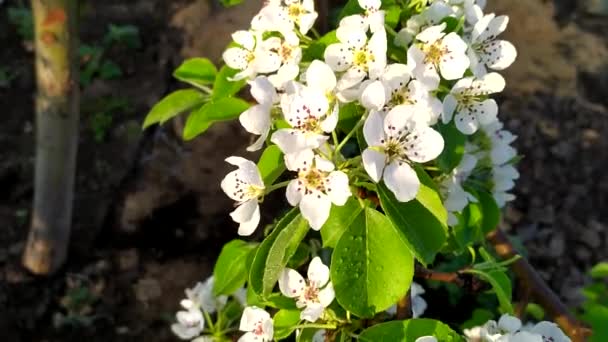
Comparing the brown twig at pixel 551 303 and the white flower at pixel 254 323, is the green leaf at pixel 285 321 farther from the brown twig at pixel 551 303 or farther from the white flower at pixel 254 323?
the brown twig at pixel 551 303

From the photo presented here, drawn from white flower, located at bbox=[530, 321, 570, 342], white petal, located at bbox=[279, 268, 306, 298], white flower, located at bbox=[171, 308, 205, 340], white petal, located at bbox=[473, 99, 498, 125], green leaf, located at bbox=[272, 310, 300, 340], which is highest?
white petal, located at bbox=[473, 99, 498, 125]

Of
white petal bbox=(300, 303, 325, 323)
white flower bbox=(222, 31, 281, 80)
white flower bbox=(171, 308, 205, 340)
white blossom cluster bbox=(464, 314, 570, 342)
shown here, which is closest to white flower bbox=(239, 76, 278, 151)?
white flower bbox=(222, 31, 281, 80)

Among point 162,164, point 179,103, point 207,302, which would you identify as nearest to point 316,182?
point 179,103

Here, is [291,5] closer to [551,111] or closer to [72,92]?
[72,92]

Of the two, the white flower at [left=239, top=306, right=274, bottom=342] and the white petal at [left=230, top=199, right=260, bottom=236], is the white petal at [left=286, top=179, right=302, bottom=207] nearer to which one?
the white petal at [left=230, top=199, right=260, bottom=236]

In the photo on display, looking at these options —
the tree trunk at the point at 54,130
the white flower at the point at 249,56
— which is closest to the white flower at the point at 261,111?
the white flower at the point at 249,56

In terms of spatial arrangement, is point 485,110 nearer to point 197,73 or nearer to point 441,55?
point 441,55
